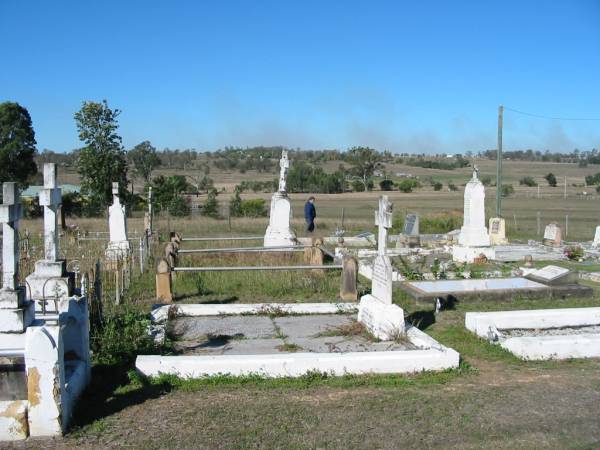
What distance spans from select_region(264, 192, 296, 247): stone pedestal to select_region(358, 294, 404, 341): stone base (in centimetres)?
904

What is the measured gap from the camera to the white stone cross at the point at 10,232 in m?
6.24

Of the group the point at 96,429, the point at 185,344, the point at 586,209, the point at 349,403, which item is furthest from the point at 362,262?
the point at 586,209

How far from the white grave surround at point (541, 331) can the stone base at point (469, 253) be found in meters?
7.97

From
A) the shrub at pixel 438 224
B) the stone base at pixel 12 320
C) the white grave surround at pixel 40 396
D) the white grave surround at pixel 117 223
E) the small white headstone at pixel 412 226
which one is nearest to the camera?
the white grave surround at pixel 40 396

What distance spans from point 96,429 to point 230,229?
67.1 feet

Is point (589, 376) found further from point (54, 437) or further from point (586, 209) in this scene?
point (586, 209)

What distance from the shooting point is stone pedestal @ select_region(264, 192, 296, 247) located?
59.3ft

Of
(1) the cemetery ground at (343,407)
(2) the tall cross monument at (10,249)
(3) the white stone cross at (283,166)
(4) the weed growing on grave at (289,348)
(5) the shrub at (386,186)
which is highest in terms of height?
(5) the shrub at (386,186)

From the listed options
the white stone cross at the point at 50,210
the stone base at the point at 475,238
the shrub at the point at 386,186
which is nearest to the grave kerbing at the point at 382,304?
the white stone cross at the point at 50,210

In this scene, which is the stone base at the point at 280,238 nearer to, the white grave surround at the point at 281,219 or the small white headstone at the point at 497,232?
the white grave surround at the point at 281,219

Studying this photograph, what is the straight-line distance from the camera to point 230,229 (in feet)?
84.7

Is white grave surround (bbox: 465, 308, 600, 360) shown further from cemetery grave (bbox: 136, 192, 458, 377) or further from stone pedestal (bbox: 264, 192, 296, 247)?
stone pedestal (bbox: 264, 192, 296, 247)

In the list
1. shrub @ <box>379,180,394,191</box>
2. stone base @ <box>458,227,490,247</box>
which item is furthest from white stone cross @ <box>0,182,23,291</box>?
shrub @ <box>379,180,394,191</box>

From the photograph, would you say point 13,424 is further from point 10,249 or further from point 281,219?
point 281,219
